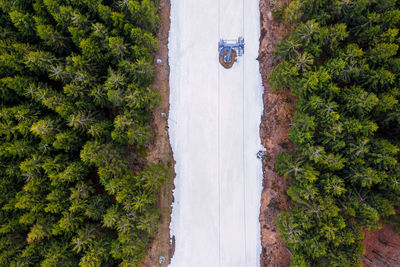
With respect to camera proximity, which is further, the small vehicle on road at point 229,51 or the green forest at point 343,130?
the small vehicle on road at point 229,51

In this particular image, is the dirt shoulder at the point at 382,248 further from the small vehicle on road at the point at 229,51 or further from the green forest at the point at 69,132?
the small vehicle on road at the point at 229,51

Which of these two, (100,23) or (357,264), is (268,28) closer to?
(100,23)

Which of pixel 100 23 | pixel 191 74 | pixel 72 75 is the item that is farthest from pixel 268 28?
pixel 72 75

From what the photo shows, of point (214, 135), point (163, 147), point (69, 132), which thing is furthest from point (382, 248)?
point (69, 132)

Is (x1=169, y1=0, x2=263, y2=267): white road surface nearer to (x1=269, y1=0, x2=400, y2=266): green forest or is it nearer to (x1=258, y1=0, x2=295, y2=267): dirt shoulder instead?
(x1=258, y1=0, x2=295, y2=267): dirt shoulder

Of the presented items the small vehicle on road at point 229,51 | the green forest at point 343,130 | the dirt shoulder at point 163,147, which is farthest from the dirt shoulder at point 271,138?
the dirt shoulder at point 163,147

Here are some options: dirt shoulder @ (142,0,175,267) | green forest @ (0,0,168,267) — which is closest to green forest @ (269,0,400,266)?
dirt shoulder @ (142,0,175,267)

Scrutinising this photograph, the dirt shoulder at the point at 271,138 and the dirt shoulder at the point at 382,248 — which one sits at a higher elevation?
the dirt shoulder at the point at 271,138
